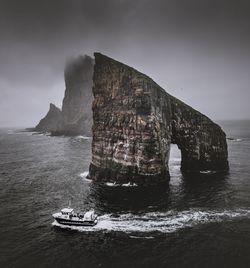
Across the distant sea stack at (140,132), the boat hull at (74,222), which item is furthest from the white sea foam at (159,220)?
the distant sea stack at (140,132)

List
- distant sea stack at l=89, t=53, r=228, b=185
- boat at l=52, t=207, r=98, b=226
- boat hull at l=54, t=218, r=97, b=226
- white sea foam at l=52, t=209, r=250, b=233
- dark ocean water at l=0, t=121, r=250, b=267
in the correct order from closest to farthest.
A: dark ocean water at l=0, t=121, r=250, b=267
white sea foam at l=52, t=209, r=250, b=233
boat hull at l=54, t=218, r=97, b=226
boat at l=52, t=207, r=98, b=226
distant sea stack at l=89, t=53, r=228, b=185

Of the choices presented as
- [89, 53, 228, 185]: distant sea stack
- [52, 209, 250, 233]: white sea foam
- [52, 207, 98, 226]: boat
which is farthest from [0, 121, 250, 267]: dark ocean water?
[89, 53, 228, 185]: distant sea stack

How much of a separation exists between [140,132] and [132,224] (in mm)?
29218

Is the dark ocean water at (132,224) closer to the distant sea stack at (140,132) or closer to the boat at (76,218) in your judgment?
A: the boat at (76,218)

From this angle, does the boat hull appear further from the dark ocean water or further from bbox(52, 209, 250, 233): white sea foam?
the dark ocean water

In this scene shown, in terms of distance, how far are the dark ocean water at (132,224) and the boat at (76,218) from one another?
1218mm

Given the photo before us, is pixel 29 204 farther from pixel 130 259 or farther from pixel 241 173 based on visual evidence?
pixel 241 173

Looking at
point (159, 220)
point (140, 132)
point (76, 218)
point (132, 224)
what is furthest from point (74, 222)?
point (140, 132)

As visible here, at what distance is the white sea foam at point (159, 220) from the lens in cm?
4984

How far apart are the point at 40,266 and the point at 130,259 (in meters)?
12.9

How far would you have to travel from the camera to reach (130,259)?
40406 millimetres

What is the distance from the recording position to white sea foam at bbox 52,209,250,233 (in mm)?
49844

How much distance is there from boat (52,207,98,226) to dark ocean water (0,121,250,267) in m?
1.22

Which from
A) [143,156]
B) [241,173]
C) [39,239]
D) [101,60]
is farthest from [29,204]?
[241,173]
